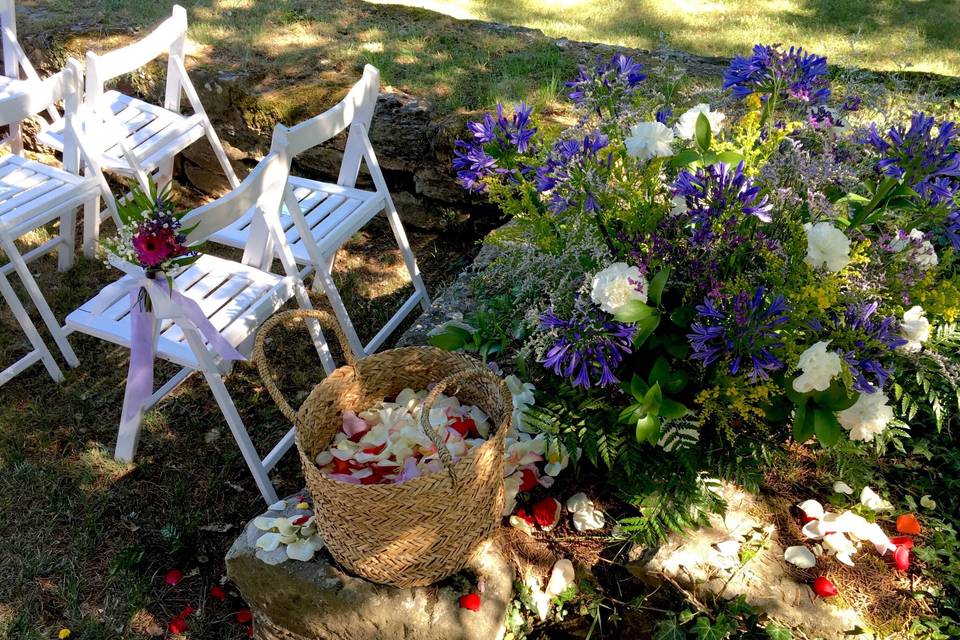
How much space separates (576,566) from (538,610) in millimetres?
172

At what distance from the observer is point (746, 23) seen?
6000 millimetres

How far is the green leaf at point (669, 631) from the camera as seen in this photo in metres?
2.15

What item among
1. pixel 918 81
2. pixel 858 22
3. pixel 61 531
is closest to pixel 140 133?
pixel 61 531

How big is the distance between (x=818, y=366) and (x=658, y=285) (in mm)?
405

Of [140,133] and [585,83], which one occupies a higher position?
[585,83]

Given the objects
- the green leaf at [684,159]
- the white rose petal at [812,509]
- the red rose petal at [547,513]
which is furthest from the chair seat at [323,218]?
the white rose petal at [812,509]

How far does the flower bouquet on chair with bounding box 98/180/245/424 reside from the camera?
7.52 ft

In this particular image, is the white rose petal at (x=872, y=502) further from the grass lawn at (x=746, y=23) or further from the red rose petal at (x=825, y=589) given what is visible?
the grass lawn at (x=746, y=23)

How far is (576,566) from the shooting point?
2.36 m

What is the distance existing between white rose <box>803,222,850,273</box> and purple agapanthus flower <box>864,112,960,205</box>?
0.19 m

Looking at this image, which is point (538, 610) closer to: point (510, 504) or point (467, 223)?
point (510, 504)

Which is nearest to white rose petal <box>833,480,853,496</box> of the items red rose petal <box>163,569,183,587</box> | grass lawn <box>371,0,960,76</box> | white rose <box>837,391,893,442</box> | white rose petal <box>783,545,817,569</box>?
white rose petal <box>783,545,817,569</box>

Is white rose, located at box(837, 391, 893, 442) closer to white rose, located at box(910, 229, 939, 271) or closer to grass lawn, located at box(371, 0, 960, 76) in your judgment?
white rose, located at box(910, 229, 939, 271)

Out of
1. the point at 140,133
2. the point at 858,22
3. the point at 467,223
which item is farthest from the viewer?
the point at 858,22
